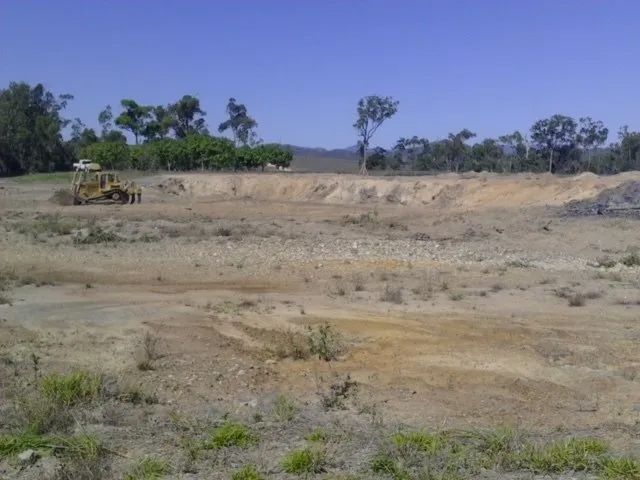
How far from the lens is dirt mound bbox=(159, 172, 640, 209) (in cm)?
4072

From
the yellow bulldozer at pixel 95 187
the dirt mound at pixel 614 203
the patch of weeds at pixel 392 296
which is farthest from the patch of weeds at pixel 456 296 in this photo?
the yellow bulldozer at pixel 95 187

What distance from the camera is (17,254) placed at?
2192 cm

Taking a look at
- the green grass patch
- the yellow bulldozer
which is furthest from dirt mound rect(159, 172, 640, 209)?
the green grass patch

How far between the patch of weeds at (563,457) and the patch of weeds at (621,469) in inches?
5.6

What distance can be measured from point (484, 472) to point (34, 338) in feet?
24.2

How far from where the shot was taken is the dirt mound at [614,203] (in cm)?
3190

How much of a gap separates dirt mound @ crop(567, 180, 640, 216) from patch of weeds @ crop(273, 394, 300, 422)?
24.5m

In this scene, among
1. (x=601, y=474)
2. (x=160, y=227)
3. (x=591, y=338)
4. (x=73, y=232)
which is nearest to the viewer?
(x=601, y=474)

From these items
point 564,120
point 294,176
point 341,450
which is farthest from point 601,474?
point 564,120

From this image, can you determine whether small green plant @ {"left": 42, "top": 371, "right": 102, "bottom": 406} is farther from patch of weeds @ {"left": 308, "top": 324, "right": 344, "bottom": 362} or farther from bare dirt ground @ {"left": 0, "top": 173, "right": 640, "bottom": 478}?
patch of weeds @ {"left": 308, "top": 324, "right": 344, "bottom": 362}

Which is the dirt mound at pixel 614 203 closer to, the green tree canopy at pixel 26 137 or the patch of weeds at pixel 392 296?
the patch of weeds at pixel 392 296

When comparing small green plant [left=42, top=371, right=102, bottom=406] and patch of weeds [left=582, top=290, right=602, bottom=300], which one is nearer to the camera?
small green plant [left=42, top=371, right=102, bottom=406]

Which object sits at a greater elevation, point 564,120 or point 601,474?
point 564,120

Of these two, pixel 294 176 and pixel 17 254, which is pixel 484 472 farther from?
pixel 294 176
